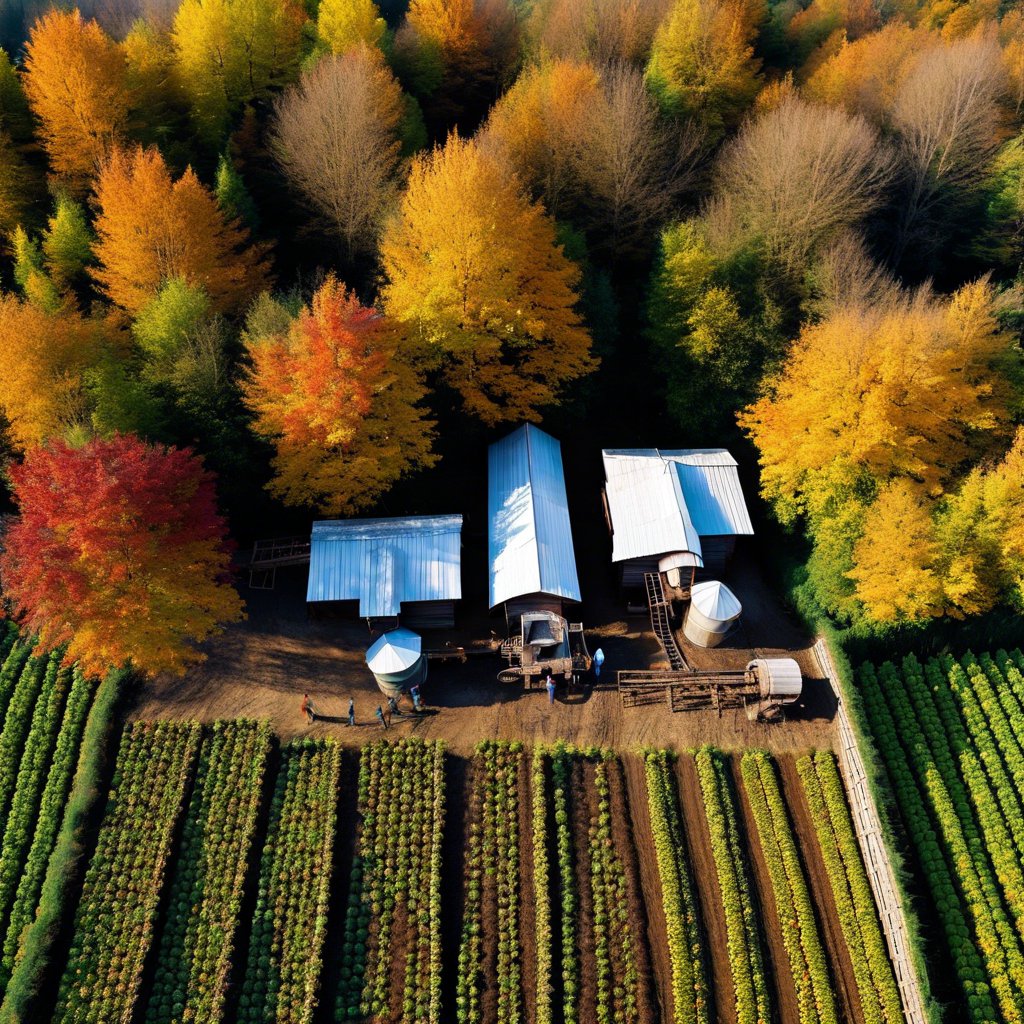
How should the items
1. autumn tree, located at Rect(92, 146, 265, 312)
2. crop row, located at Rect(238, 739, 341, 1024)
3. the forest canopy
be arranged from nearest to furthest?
crop row, located at Rect(238, 739, 341, 1024) → the forest canopy → autumn tree, located at Rect(92, 146, 265, 312)

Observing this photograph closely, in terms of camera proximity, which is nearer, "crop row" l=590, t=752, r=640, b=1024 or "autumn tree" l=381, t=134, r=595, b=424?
"crop row" l=590, t=752, r=640, b=1024

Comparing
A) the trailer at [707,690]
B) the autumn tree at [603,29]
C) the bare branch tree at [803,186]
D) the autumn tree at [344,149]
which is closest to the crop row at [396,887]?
the trailer at [707,690]

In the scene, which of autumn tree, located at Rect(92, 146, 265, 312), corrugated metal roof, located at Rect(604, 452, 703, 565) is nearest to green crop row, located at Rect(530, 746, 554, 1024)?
corrugated metal roof, located at Rect(604, 452, 703, 565)

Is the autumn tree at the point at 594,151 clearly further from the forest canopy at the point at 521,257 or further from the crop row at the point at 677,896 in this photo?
the crop row at the point at 677,896

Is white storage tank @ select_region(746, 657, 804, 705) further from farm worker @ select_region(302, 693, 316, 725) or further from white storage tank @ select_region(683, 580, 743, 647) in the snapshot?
farm worker @ select_region(302, 693, 316, 725)

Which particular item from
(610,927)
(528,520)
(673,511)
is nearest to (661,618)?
(673,511)

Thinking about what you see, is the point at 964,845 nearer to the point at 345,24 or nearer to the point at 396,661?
the point at 396,661
